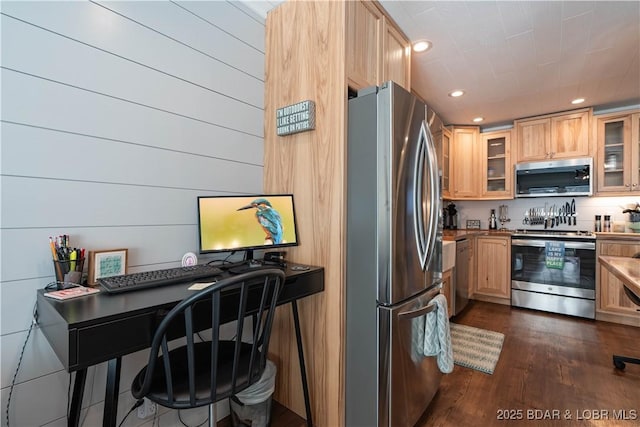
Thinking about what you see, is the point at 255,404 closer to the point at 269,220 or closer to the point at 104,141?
the point at 269,220

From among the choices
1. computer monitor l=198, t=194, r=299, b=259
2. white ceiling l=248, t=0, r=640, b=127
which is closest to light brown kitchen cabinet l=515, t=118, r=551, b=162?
white ceiling l=248, t=0, r=640, b=127

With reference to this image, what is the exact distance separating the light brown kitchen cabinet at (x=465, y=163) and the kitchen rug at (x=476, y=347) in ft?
6.36

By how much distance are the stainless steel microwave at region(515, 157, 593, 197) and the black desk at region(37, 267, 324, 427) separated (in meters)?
4.26

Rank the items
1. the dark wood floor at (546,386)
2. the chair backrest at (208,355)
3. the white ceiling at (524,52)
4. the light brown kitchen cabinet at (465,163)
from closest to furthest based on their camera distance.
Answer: the chair backrest at (208,355) < the dark wood floor at (546,386) < the white ceiling at (524,52) < the light brown kitchen cabinet at (465,163)

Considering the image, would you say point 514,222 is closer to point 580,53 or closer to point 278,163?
point 580,53

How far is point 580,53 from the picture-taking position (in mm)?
2336

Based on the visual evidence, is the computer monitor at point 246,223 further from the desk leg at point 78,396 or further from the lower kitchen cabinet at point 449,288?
the lower kitchen cabinet at point 449,288

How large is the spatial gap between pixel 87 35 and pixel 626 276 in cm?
273

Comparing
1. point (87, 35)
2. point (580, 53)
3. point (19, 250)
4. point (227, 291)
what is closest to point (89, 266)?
point (19, 250)

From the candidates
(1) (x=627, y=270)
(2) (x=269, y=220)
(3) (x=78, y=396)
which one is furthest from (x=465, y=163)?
(3) (x=78, y=396)

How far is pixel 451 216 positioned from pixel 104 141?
14.6ft

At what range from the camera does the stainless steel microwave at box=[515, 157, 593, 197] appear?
11.4 ft

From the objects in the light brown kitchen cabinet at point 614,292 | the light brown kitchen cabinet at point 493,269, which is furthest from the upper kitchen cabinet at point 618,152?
the light brown kitchen cabinet at point 493,269

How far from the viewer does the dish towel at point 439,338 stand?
165cm
